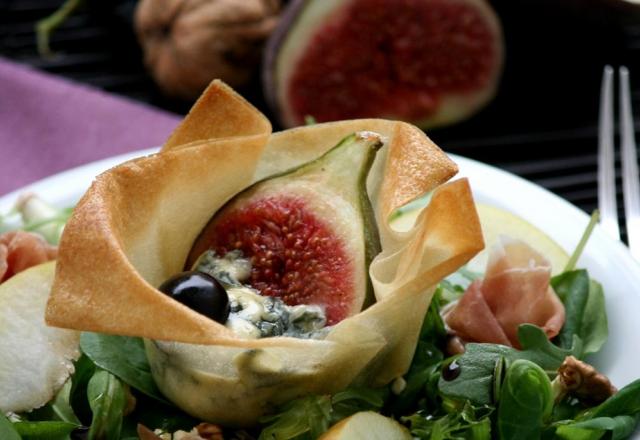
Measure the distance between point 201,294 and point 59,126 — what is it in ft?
6.28

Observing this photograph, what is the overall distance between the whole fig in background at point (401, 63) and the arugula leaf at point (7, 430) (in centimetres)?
209

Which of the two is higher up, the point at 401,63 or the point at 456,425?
the point at 456,425

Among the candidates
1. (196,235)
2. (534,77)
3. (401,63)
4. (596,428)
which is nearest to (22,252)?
(196,235)

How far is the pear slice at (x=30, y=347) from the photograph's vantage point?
5.91 feet

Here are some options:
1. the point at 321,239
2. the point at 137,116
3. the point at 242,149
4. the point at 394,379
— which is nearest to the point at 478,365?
the point at 394,379

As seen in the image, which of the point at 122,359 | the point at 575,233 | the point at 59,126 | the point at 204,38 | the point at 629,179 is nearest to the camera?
the point at 122,359

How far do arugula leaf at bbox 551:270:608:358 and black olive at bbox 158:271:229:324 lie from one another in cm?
70

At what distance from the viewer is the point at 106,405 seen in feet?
5.77

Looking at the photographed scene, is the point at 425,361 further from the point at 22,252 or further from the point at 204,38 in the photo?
the point at 204,38

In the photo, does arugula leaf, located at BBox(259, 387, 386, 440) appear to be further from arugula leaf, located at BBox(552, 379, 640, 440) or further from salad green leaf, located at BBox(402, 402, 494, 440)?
arugula leaf, located at BBox(552, 379, 640, 440)

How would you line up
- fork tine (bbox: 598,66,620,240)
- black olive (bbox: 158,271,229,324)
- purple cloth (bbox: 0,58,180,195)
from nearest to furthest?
1. black olive (bbox: 158,271,229,324)
2. fork tine (bbox: 598,66,620,240)
3. purple cloth (bbox: 0,58,180,195)

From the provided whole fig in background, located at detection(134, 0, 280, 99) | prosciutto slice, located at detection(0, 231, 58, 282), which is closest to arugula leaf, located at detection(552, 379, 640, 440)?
prosciutto slice, located at detection(0, 231, 58, 282)

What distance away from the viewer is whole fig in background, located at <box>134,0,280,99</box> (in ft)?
11.8

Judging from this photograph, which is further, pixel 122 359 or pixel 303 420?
pixel 122 359
